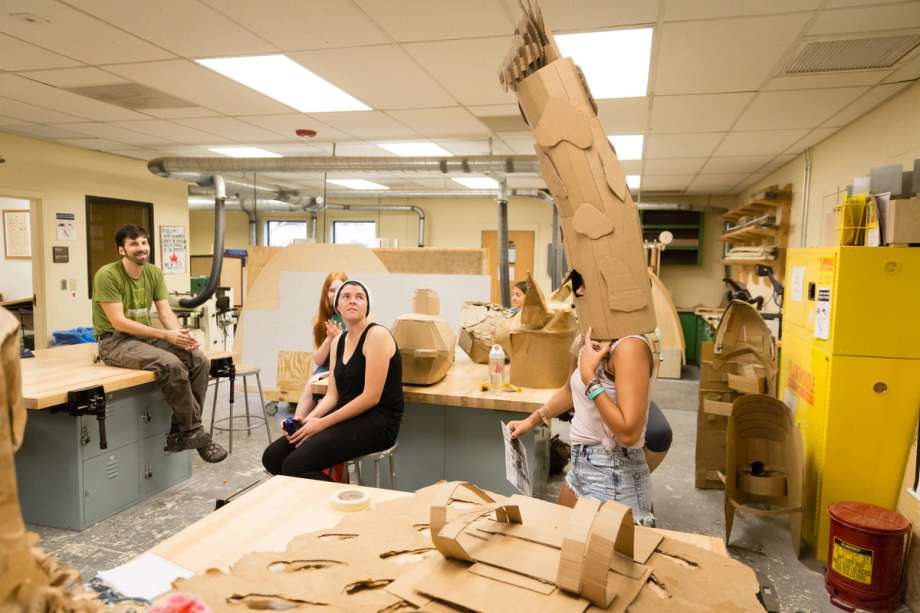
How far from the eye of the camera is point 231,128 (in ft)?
17.9

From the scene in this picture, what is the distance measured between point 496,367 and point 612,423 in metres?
1.55

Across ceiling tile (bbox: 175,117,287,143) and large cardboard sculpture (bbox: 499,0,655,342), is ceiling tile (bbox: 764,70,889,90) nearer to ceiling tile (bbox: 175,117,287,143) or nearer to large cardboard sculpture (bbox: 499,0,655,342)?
large cardboard sculpture (bbox: 499,0,655,342)

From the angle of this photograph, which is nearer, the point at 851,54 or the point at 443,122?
the point at 851,54

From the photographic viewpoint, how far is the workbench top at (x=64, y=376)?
9.45 feet

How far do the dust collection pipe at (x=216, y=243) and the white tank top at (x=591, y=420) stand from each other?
5862 mm

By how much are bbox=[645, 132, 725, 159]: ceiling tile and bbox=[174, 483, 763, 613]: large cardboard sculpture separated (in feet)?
15.9

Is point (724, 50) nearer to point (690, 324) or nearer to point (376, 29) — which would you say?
point (376, 29)

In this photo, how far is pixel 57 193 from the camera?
6238 mm

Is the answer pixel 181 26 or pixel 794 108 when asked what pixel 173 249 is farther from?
pixel 794 108

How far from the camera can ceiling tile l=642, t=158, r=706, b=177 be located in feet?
21.4

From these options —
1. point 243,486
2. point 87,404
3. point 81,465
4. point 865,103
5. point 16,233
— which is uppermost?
point 865,103

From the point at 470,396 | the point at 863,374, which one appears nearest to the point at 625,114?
the point at 863,374

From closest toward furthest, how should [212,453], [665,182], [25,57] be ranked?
[25,57] < [212,453] < [665,182]

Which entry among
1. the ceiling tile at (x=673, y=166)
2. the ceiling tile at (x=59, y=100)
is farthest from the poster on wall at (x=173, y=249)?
the ceiling tile at (x=673, y=166)
